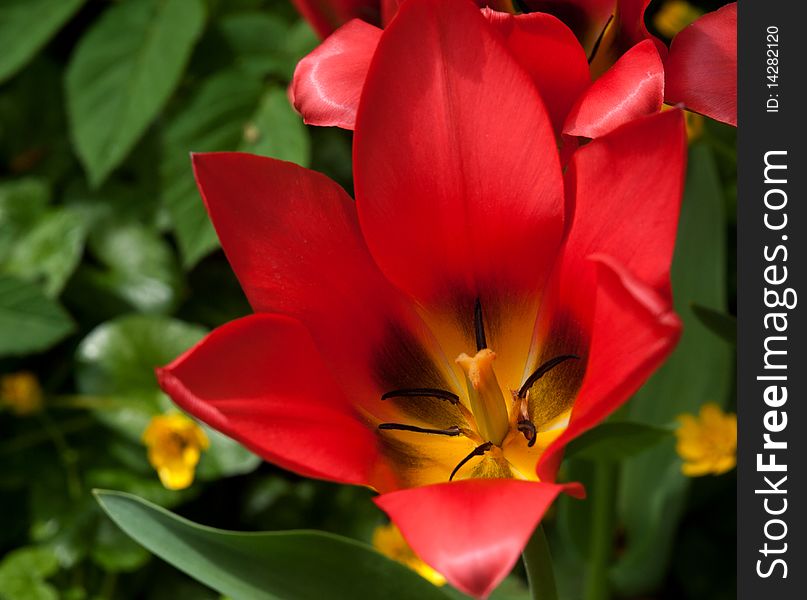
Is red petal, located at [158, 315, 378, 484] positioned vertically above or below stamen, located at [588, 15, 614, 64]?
below

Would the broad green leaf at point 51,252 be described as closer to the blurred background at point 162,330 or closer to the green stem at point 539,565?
the blurred background at point 162,330

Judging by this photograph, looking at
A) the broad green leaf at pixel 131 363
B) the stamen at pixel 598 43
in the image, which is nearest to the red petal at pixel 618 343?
the stamen at pixel 598 43

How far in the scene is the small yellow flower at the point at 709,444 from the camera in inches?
36.4

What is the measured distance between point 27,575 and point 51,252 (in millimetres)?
376

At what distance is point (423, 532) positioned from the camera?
441 millimetres

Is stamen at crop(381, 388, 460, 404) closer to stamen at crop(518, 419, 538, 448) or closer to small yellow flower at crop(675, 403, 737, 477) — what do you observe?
stamen at crop(518, 419, 538, 448)

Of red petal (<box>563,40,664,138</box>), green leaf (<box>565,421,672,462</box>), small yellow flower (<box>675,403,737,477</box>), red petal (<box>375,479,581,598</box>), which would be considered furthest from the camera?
small yellow flower (<box>675,403,737,477</box>)

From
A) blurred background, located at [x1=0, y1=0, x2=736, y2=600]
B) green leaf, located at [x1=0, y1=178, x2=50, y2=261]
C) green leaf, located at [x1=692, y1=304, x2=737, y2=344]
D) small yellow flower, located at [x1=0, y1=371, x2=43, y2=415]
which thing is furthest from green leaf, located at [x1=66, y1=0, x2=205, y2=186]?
green leaf, located at [x1=692, y1=304, x2=737, y2=344]

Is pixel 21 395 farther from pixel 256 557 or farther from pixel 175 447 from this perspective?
pixel 256 557

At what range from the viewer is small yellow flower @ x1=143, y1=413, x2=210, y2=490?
949 mm

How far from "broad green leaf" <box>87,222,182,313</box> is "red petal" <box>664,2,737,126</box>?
759mm

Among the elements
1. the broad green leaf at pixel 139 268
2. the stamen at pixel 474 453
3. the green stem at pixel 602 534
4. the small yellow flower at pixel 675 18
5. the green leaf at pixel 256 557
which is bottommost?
the green stem at pixel 602 534

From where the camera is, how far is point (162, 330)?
1.14 metres

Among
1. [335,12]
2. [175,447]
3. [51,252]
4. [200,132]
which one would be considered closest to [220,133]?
[200,132]
